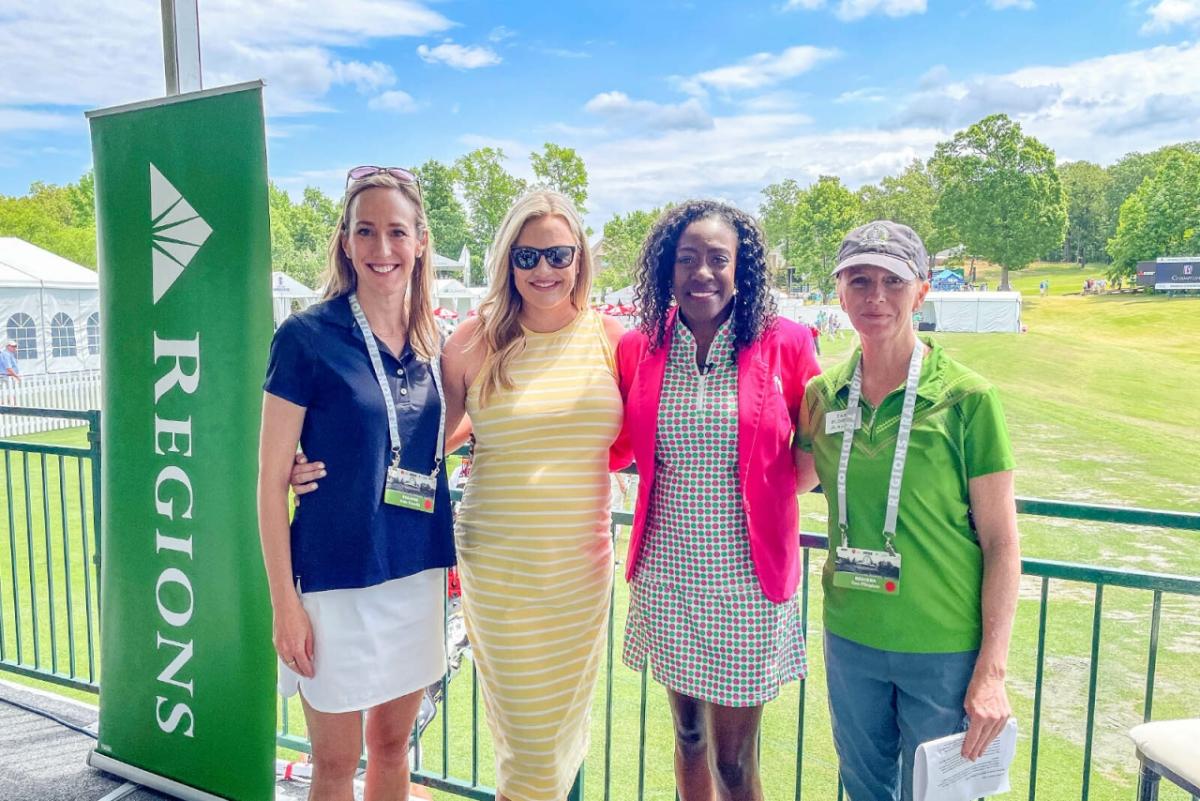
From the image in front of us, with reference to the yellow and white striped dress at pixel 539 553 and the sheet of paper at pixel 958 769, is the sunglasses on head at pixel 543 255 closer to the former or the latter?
the yellow and white striped dress at pixel 539 553

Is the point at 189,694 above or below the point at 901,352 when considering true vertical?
below

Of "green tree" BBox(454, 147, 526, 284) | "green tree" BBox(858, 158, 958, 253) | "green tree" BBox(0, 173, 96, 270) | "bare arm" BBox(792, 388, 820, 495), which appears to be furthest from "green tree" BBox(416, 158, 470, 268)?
"bare arm" BBox(792, 388, 820, 495)

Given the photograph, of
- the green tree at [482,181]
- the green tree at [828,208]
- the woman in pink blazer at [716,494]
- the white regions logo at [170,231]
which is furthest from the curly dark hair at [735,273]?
the green tree at [482,181]

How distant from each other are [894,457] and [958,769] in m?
0.60

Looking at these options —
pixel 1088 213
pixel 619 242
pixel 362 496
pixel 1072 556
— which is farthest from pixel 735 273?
pixel 619 242

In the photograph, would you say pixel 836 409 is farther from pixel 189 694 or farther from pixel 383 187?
pixel 189 694

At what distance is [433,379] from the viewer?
181 cm

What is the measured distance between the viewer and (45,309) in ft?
51.6

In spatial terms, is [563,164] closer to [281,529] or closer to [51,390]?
[51,390]

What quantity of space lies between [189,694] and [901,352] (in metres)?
2.28

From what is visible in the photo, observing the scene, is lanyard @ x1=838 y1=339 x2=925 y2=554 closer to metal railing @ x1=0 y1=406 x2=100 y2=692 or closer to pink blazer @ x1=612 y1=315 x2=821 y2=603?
pink blazer @ x1=612 y1=315 x2=821 y2=603

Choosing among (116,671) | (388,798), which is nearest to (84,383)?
(116,671)

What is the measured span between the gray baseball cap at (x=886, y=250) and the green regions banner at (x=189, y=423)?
1.60 m

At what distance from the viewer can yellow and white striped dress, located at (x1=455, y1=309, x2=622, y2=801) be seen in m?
1.75
